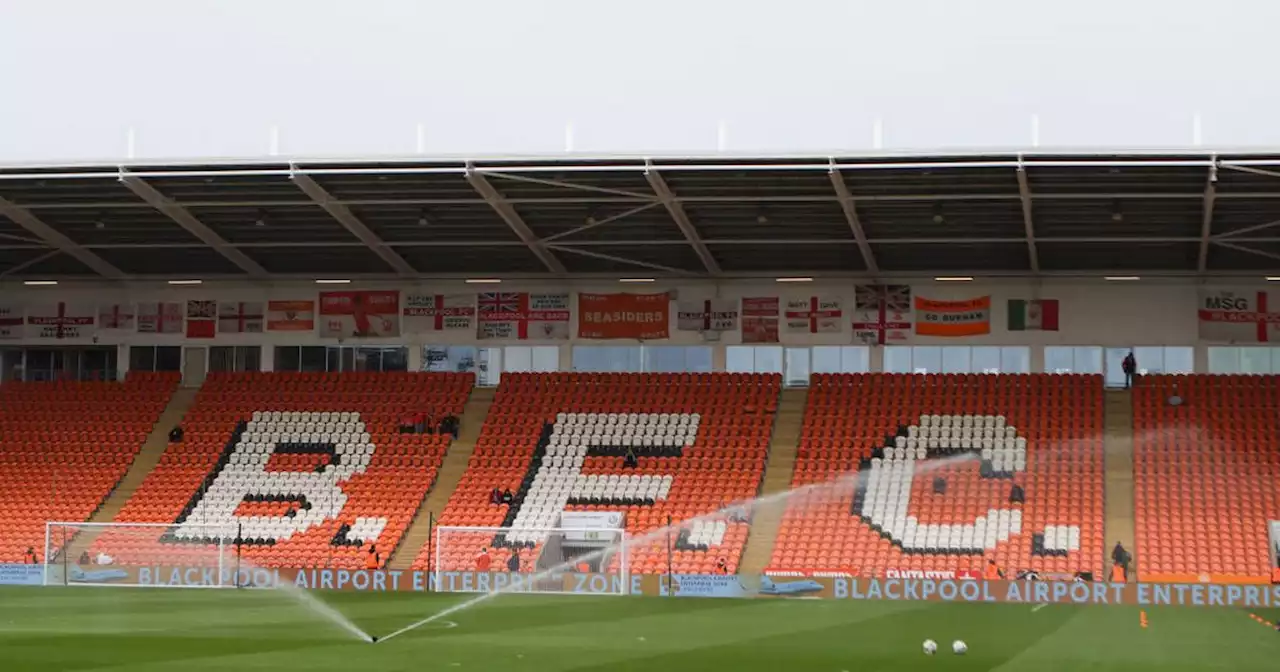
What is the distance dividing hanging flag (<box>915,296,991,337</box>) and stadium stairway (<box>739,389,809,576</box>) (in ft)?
12.7

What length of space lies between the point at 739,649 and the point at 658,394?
25.7 meters

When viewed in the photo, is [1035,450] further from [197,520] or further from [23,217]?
[23,217]

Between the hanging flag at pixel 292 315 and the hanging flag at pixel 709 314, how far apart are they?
436 inches

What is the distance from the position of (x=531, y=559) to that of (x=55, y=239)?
54.4 feet

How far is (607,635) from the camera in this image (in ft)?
80.7

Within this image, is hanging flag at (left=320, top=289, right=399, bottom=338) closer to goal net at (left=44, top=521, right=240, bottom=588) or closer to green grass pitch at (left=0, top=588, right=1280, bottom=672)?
goal net at (left=44, top=521, right=240, bottom=588)

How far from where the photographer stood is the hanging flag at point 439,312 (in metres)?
49.9

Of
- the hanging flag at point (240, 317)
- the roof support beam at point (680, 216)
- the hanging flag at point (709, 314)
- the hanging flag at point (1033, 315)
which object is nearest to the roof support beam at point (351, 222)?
the hanging flag at point (240, 317)

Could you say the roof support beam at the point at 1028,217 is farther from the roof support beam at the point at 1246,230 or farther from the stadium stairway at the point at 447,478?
the stadium stairway at the point at 447,478

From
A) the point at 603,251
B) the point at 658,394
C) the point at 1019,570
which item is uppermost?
the point at 603,251

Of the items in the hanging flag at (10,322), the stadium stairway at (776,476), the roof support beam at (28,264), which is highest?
the roof support beam at (28,264)

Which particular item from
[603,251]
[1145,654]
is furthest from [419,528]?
[1145,654]

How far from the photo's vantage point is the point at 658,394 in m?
48.2

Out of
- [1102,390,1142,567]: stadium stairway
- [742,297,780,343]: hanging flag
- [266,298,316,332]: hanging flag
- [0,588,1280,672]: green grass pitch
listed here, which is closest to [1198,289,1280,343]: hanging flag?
[1102,390,1142,567]: stadium stairway
